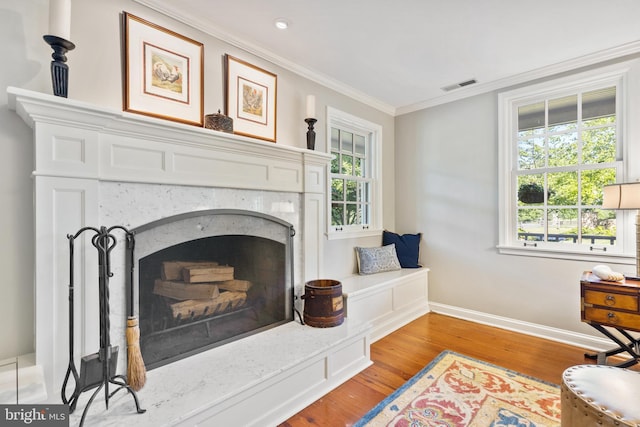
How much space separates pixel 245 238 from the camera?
89.7 inches

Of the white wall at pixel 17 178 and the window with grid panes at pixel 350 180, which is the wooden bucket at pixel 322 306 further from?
the white wall at pixel 17 178

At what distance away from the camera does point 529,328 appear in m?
2.98

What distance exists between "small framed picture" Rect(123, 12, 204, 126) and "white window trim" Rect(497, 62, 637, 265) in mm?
2968

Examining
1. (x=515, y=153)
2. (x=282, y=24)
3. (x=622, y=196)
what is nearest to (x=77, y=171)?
(x=282, y=24)

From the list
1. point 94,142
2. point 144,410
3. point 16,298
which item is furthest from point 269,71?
point 144,410

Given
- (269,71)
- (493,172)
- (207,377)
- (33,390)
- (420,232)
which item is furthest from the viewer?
(420,232)

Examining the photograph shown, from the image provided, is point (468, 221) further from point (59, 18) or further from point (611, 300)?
point (59, 18)

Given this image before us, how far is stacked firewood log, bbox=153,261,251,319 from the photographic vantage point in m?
1.89

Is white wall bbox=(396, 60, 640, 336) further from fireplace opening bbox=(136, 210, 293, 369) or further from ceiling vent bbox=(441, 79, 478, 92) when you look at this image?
fireplace opening bbox=(136, 210, 293, 369)

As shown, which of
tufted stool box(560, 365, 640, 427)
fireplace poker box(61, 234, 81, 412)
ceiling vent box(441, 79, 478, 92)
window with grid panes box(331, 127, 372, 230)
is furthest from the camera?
window with grid panes box(331, 127, 372, 230)

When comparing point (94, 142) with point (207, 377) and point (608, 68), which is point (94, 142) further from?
point (608, 68)

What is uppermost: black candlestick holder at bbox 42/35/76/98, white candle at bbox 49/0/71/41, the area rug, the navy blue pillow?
white candle at bbox 49/0/71/41

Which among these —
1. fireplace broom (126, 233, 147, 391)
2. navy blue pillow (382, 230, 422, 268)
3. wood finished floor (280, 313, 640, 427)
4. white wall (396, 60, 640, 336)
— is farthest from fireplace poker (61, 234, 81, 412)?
white wall (396, 60, 640, 336)

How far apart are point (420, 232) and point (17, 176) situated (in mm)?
3650
